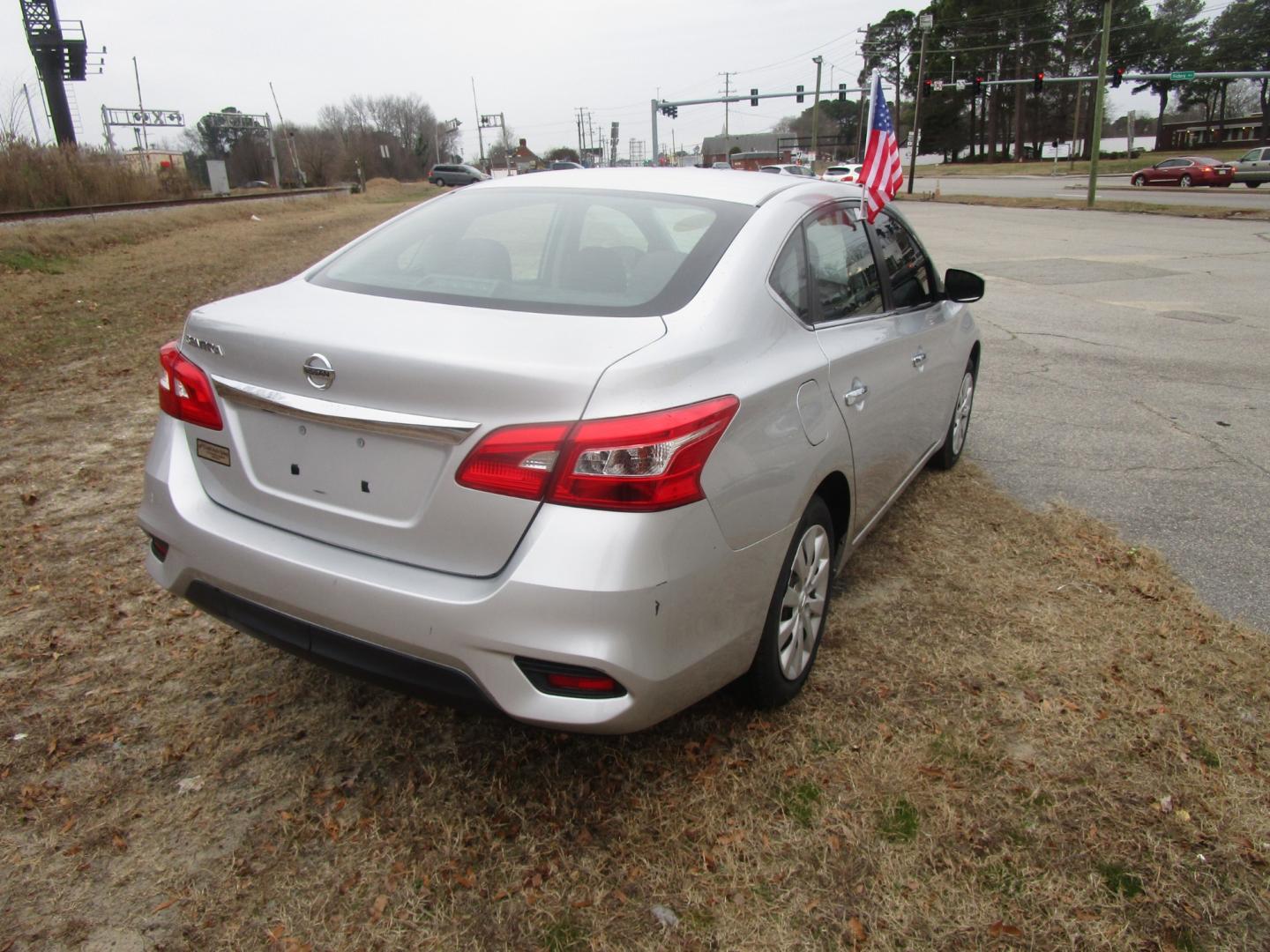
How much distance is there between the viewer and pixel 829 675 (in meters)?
3.20

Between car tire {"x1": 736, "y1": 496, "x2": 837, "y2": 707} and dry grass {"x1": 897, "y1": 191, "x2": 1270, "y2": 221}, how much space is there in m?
27.3

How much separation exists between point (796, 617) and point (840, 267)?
1329 millimetres

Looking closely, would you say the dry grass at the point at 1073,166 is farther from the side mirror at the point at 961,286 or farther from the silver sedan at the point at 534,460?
the silver sedan at the point at 534,460

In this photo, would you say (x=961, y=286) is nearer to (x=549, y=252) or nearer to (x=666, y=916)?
(x=549, y=252)

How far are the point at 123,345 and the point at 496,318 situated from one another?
7.56 metres

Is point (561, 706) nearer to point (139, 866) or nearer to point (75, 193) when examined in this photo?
point (139, 866)

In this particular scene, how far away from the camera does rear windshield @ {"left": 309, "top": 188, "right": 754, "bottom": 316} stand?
2.58m

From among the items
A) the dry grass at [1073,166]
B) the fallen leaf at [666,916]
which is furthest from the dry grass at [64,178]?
the dry grass at [1073,166]

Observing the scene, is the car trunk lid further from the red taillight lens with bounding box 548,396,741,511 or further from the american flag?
the american flag

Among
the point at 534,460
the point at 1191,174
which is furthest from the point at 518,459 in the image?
the point at 1191,174

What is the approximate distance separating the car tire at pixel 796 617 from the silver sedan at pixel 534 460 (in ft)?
0.03

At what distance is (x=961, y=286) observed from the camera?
4.57 meters

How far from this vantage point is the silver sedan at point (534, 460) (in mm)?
2082

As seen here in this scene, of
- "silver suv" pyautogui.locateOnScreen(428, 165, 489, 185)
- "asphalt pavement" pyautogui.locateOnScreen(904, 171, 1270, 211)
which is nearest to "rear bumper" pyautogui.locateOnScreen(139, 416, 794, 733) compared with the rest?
"asphalt pavement" pyautogui.locateOnScreen(904, 171, 1270, 211)
